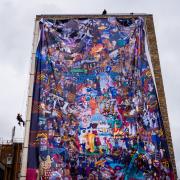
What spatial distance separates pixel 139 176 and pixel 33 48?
904 centimetres

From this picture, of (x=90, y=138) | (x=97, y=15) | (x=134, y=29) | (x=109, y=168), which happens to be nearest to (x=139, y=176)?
(x=109, y=168)

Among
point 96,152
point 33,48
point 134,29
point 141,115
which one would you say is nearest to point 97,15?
point 134,29

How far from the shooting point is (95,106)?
18.4m

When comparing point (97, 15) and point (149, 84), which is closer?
point (149, 84)

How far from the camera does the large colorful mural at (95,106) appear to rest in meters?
16.7

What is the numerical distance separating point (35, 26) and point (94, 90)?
5830mm

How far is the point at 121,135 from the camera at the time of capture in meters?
17.6

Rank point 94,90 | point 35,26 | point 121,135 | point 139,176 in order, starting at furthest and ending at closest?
1. point 35,26
2. point 94,90
3. point 121,135
4. point 139,176

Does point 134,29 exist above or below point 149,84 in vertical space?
above

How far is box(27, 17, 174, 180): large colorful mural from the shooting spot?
1666cm

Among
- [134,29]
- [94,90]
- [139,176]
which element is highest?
[134,29]

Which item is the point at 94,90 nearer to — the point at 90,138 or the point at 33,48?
the point at 90,138

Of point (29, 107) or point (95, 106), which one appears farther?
point (95, 106)

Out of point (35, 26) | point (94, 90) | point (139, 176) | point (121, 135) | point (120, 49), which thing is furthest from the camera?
point (35, 26)
